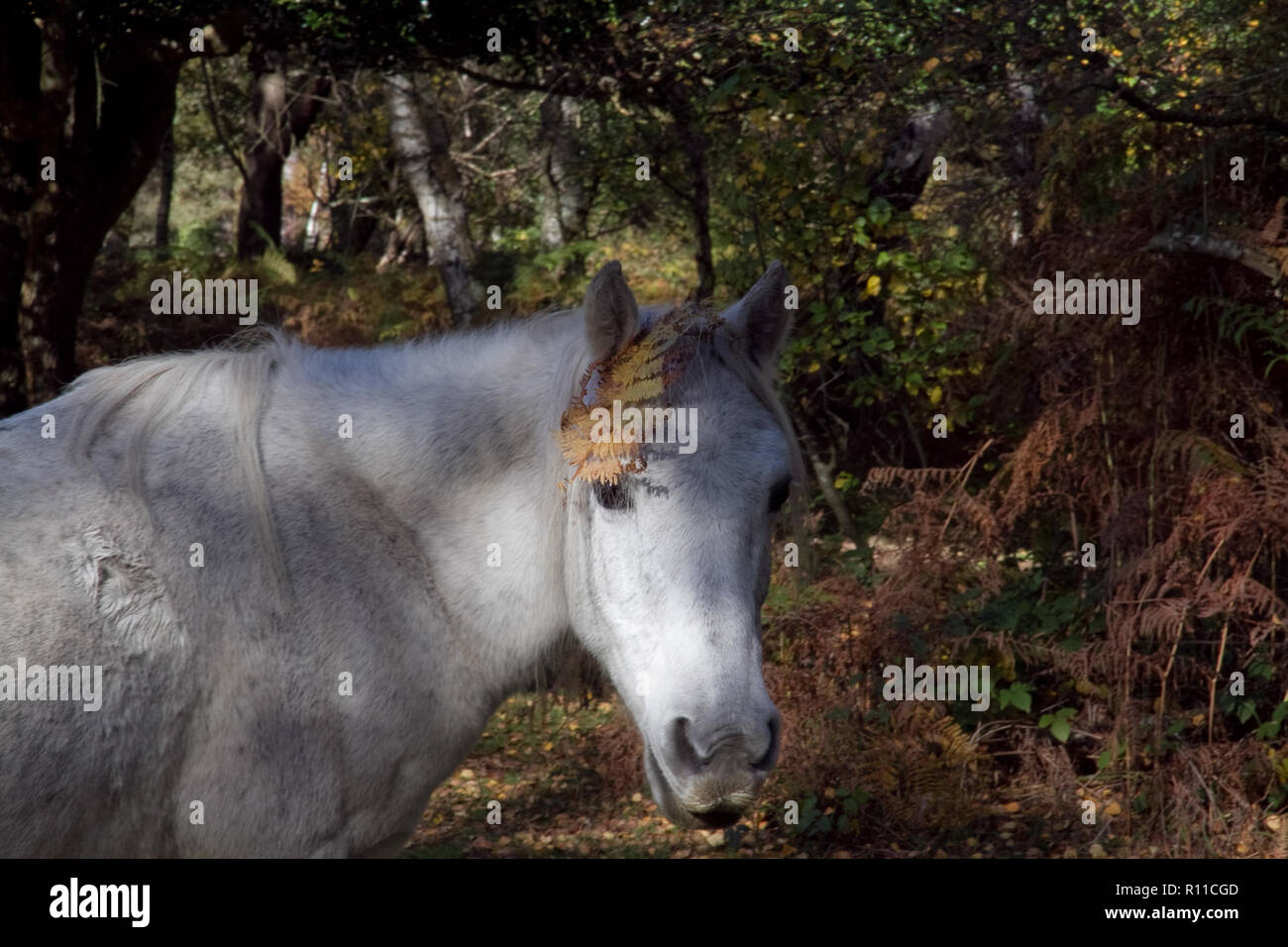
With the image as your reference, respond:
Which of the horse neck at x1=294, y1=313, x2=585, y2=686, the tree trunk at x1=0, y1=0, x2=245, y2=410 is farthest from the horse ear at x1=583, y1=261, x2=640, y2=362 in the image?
the tree trunk at x1=0, y1=0, x2=245, y2=410

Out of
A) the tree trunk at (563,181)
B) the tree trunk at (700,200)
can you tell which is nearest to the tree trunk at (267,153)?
the tree trunk at (563,181)

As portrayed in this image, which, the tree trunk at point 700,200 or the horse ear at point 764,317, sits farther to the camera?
the tree trunk at point 700,200

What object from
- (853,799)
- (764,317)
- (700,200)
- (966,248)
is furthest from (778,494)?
(700,200)

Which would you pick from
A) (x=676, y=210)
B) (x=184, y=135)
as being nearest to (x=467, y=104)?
(x=676, y=210)

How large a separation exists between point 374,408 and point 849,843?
4.19m

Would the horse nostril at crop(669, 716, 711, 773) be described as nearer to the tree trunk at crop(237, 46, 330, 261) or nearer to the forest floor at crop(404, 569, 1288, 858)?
the forest floor at crop(404, 569, 1288, 858)

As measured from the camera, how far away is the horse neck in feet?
10.6

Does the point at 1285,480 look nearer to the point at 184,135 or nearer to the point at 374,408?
the point at 374,408

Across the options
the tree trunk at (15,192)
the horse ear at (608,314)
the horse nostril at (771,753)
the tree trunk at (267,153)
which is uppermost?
the tree trunk at (267,153)

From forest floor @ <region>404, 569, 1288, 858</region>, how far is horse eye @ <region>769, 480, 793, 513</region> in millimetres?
2995

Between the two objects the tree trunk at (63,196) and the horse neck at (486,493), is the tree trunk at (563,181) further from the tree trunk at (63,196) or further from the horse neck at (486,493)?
the horse neck at (486,493)

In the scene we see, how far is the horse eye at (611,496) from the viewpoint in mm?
2961

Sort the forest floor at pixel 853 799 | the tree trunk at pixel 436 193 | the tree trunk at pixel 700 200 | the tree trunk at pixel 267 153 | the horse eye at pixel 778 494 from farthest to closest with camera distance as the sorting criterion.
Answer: the tree trunk at pixel 267 153, the tree trunk at pixel 436 193, the tree trunk at pixel 700 200, the forest floor at pixel 853 799, the horse eye at pixel 778 494

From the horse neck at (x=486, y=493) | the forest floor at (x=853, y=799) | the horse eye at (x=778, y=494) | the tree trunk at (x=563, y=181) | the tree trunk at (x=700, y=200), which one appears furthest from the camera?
the tree trunk at (x=563, y=181)
